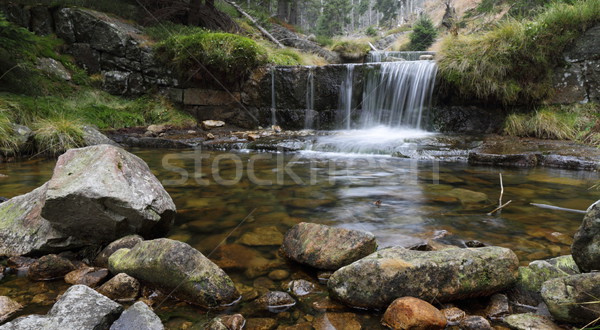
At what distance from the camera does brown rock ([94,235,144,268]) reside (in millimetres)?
2447

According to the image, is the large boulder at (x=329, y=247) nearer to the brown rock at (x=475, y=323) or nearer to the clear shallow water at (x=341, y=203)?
the clear shallow water at (x=341, y=203)

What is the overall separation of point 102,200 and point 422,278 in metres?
2.28

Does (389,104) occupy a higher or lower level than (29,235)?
higher

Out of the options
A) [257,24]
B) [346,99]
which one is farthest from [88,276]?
[257,24]

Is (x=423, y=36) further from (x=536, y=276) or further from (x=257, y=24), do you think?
(x=536, y=276)

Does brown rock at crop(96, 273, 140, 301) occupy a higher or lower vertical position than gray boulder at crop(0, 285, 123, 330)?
lower

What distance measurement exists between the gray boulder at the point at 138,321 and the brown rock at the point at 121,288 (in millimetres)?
383

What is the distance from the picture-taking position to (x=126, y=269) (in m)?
2.19

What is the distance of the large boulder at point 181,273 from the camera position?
203 cm

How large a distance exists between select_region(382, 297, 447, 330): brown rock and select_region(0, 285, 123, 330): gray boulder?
1.41 meters

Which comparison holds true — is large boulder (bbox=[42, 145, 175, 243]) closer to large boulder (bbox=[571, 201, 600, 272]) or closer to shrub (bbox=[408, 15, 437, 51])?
large boulder (bbox=[571, 201, 600, 272])

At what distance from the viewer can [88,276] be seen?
87.7 inches

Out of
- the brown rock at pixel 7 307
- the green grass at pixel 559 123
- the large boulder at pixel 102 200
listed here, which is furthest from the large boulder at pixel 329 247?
the green grass at pixel 559 123

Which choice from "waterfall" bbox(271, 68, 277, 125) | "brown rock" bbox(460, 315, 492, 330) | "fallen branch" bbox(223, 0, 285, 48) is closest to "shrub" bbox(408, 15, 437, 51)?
"fallen branch" bbox(223, 0, 285, 48)
